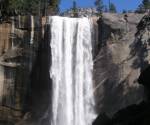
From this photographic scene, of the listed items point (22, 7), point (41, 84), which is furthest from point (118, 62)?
point (22, 7)

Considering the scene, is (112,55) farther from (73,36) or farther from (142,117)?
(142,117)

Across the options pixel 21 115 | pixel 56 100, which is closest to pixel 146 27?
pixel 56 100

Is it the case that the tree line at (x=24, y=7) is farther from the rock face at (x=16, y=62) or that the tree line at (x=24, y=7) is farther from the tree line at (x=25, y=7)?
the rock face at (x=16, y=62)

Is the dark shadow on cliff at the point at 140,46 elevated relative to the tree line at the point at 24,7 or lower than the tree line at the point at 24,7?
lower

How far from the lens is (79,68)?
43062 mm

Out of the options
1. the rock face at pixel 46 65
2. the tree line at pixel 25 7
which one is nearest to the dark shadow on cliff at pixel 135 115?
the rock face at pixel 46 65

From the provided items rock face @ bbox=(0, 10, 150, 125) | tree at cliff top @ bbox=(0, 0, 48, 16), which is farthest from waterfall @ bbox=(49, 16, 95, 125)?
tree at cliff top @ bbox=(0, 0, 48, 16)

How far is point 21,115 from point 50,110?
7.67ft

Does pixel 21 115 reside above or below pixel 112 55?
below

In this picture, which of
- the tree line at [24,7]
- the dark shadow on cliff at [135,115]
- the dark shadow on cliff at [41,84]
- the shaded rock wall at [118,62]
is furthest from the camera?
the tree line at [24,7]

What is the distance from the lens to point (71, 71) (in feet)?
141

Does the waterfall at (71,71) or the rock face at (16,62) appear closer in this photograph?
the rock face at (16,62)

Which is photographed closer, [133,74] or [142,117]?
[142,117]

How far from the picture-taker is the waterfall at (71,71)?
137ft
